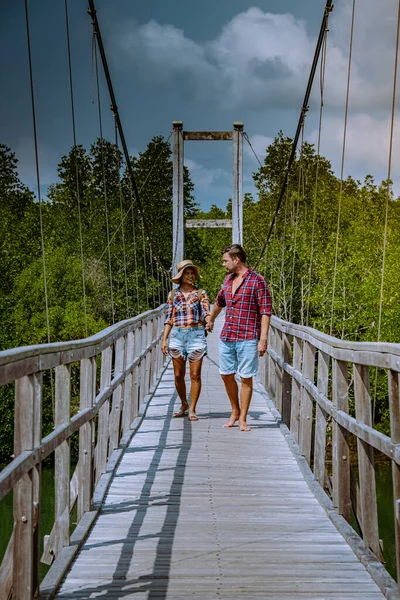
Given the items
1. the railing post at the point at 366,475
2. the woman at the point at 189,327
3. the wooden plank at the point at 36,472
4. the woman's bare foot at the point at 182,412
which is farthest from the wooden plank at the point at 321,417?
the woman's bare foot at the point at 182,412

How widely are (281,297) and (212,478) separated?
26.9 metres

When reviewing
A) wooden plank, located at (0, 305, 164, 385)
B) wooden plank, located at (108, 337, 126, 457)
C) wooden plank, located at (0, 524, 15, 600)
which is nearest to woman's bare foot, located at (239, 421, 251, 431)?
wooden plank, located at (108, 337, 126, 457)

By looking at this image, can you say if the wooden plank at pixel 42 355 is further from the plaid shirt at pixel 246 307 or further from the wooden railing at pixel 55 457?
the plaid shirt at pixel 246 307

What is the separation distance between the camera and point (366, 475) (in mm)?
3141

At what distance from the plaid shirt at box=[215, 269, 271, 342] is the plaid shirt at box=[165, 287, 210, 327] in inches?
21.6

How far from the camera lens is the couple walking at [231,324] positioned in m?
5.79

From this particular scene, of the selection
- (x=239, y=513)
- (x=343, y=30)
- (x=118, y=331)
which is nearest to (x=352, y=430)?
(x=239, y=513)

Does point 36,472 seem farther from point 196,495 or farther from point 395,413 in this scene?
point 196,495

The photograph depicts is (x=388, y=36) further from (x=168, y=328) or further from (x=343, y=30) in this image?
(x=168, y=328)

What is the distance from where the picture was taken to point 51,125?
44.9 meters

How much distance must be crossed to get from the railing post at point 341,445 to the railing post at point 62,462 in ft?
3.74

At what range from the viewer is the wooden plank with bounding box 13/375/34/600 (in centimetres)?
242

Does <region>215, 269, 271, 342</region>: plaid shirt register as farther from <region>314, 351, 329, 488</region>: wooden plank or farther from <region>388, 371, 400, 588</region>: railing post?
<region>388, 371, 400, 588</region>: railing post

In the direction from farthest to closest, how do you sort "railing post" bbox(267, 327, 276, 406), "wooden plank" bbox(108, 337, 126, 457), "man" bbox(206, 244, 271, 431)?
"railing post" bbox(267, 327, 276, 406)
"man" bbox(206, 244, 271, 431)
"wooden plank" bbox(108, 337, 126, 457)
